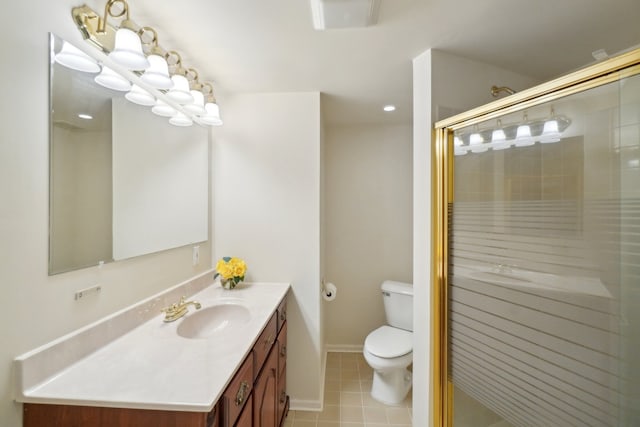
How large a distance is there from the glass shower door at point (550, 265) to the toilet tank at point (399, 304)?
870 millimetres

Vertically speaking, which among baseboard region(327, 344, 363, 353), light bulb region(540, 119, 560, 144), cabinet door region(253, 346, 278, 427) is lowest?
baseboard region(327, 344, 363, 353)

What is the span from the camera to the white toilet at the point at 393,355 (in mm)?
1825

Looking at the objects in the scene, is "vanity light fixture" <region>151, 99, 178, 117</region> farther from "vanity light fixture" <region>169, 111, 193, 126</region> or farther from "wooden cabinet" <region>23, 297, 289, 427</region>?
"wooden cabinet" <region>23, 297, 289, 427</region>

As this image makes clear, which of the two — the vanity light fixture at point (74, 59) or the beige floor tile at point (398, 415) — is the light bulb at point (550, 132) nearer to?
the vanity light fixture at point (74, 59)

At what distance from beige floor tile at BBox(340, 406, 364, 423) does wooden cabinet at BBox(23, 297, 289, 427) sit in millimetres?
549

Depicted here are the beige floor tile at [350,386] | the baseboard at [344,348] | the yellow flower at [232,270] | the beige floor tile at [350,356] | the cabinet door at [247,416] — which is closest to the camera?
the cabinet door at [247,416]

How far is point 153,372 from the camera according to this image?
2.76 feet

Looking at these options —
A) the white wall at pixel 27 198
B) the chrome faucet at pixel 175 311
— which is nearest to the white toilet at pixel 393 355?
the chrome faucet at pixel 175 311

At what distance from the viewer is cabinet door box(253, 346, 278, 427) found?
111 cm

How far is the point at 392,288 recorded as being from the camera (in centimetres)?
231

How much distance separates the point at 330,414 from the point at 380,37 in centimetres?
240

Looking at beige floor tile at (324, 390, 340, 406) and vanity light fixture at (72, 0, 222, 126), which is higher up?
vanity light fixture at (72, 0, 222, 126)

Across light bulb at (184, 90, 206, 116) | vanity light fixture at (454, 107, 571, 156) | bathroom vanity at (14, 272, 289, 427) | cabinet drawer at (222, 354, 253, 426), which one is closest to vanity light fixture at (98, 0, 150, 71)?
light bulb at (184, 90, 206, 116)

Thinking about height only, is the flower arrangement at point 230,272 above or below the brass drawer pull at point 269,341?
above
